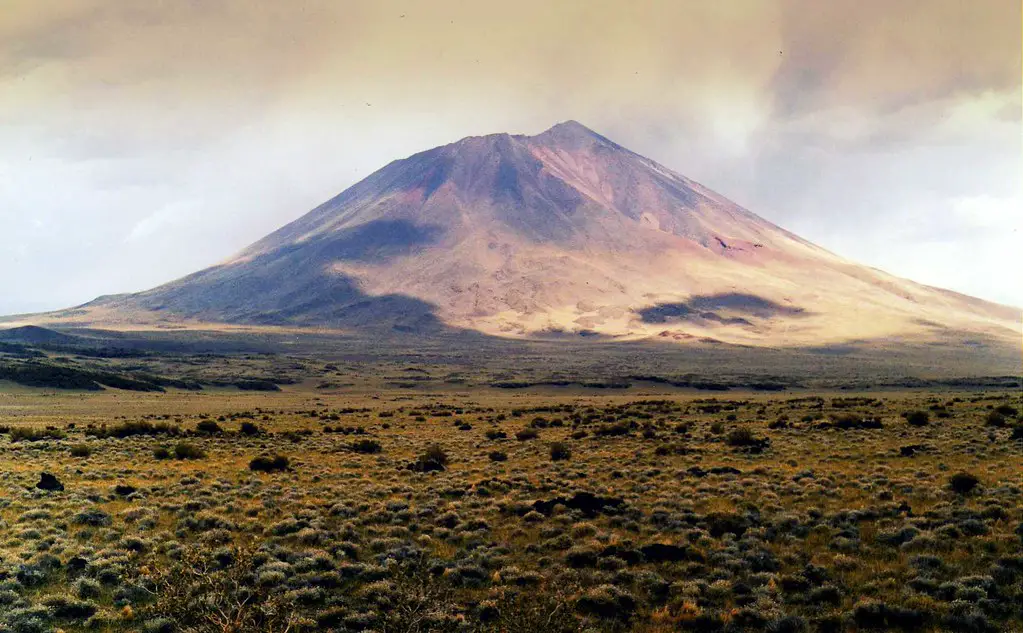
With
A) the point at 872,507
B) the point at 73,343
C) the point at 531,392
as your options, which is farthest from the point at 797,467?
the point at 73,343

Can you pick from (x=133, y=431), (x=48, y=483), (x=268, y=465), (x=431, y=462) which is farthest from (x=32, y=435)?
(x=431, y=462)

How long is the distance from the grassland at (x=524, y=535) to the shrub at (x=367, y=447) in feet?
0.95

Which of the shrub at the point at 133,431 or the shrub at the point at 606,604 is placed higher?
the shrub at the point at 606,604

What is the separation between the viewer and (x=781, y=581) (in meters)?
11.0

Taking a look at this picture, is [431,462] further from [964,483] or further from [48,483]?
[964,483]

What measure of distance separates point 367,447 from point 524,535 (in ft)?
53.4

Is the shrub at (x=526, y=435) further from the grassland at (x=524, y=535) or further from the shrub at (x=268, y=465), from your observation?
the shrub at (x=268, y=465)

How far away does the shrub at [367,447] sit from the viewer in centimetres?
2852

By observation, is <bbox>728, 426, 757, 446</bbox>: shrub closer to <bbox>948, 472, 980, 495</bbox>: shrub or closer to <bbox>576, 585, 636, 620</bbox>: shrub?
<bbox>948, 472, 980, 495</bbox>: shrub

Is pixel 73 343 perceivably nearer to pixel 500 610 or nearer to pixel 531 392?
pixel 531 392

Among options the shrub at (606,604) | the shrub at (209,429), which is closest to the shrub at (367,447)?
the shrub at (209,429)

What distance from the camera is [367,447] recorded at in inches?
1137

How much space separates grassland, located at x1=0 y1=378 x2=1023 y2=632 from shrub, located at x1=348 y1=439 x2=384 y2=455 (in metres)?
0.29

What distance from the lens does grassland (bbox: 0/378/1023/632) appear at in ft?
32.5
